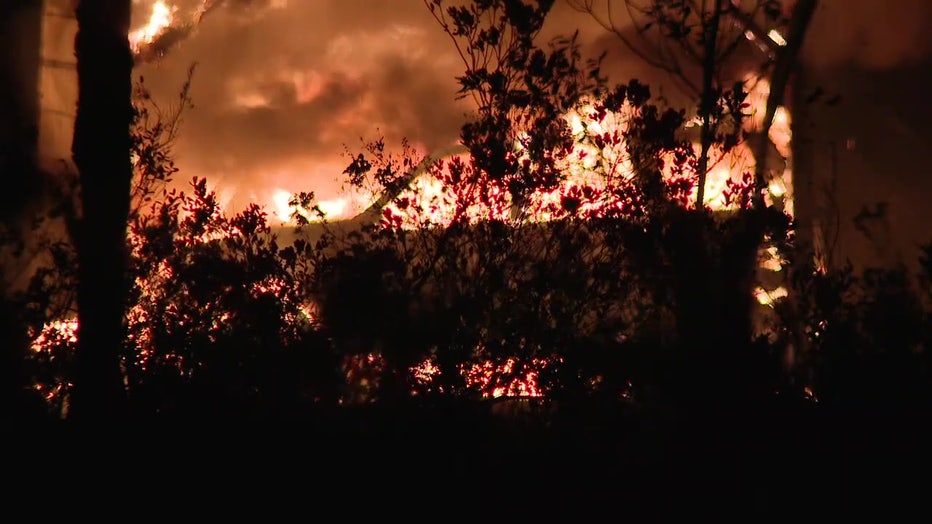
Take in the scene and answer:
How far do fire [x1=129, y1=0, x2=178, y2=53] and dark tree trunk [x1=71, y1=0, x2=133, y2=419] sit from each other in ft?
5.19

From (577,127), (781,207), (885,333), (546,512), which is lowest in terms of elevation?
(546,512)

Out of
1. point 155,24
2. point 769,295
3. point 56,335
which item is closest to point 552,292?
point 769,295

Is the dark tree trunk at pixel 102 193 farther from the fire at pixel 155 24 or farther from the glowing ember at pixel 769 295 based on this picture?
the glowing ember at pixel 769 295

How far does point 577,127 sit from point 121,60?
3679mm

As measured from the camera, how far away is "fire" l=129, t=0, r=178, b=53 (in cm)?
823

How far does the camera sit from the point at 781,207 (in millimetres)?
7188

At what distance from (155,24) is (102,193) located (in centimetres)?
284

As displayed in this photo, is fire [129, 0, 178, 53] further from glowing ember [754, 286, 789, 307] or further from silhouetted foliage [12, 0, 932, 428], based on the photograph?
glowing ember [754, 286, 789, 307]

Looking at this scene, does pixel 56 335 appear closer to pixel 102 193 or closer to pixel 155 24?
pixel 102 193

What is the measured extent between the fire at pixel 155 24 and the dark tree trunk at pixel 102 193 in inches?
62.3

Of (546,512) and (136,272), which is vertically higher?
(136,272)

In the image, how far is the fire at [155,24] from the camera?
8.23 meters

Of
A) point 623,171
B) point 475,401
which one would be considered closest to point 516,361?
point 475,401

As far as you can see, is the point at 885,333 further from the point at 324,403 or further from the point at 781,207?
the point at 324,403
